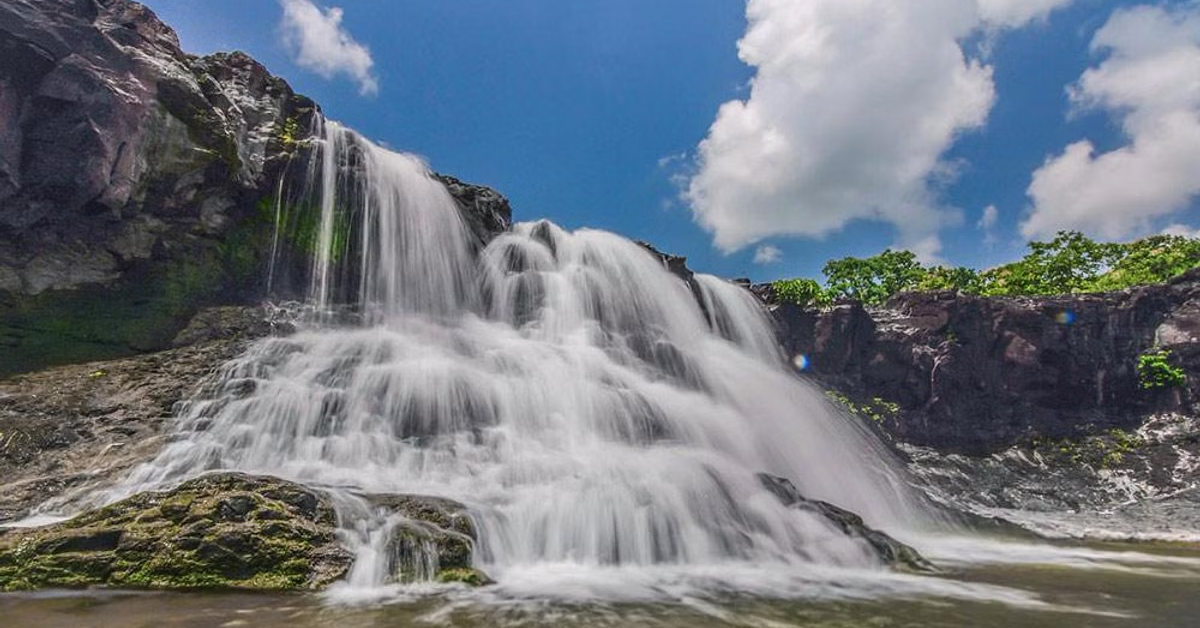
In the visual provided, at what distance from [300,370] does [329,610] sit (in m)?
8.78

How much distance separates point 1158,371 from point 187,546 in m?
35.6

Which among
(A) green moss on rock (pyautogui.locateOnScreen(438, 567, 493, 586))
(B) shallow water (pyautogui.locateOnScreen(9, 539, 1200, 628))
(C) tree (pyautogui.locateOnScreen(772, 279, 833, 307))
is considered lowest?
(B) shallow water (pyautogui.locateOnScreen(9, 539, 1200, 628))

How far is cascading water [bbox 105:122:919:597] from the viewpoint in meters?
9.39

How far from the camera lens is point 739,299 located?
28.9m

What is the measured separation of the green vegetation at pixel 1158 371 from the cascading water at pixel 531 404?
15.0 metres

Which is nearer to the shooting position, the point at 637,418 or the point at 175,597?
the point at 175,597

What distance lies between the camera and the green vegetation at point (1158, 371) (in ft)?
84.3

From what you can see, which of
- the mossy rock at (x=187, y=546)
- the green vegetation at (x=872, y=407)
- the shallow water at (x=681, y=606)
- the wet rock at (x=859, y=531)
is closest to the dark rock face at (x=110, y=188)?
the mossy rock at (x=187, y=546)

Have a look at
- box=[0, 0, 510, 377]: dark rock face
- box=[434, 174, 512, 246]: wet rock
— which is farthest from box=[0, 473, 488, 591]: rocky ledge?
box=[434, 174, 512, 246]: wet rock

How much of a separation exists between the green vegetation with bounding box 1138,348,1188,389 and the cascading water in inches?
589

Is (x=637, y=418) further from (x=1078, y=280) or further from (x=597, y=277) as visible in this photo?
(x=1078, y=280)

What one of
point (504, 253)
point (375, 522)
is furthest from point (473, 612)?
point (504, 253)

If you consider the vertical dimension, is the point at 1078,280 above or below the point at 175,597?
above

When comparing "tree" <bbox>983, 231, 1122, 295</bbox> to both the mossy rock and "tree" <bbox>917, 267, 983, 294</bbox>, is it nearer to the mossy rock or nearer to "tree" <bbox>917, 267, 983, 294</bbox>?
"tree" <bbox>917, 267, 983, 294</bbox>
